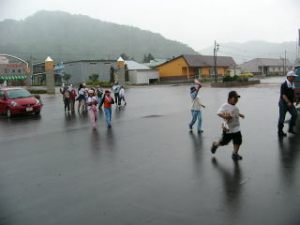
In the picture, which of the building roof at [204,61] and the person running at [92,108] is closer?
the person running at [92,108]

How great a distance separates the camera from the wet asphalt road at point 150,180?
4.85 m

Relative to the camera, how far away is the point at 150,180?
6426 millimetres

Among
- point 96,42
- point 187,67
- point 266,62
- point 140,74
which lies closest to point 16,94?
point 140,74

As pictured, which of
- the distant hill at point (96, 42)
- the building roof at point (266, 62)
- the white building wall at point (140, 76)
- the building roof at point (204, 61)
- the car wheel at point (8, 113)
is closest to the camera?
the car wheel at point (8, 113)

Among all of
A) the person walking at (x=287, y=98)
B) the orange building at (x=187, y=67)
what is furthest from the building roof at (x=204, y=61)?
the person walking at (x=287, y=98)

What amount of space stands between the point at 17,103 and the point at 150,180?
47.0ft

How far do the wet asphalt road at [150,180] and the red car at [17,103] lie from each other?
783cm

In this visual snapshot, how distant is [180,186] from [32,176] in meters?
2.86

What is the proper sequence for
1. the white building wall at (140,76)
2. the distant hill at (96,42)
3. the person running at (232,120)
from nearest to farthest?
the person running at (232,120) < the white building wall at (140,76) < the distant hill at (96,42)

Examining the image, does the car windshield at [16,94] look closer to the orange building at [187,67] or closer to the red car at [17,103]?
the red car at [17,103]

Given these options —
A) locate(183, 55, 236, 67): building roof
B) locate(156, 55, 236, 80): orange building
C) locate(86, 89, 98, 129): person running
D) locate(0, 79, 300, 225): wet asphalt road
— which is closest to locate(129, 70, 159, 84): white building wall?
locate(156, 55, 236, 80): orange building

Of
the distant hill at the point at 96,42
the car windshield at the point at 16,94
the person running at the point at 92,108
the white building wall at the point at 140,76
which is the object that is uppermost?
the distant hill at the point at 96,42

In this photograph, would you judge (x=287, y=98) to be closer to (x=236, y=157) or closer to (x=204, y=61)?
(x=236, y=157)

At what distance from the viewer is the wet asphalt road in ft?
15.9
